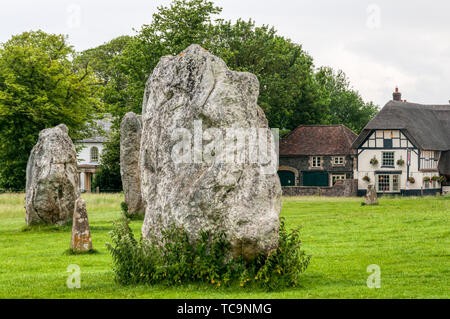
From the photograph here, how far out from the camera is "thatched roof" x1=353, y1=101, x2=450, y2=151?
66875mm

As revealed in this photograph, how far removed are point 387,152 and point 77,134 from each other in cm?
2845

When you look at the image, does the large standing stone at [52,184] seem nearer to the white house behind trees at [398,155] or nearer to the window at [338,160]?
the white house behind trees at [398,155]

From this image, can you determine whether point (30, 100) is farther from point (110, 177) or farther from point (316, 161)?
point (316, 161)

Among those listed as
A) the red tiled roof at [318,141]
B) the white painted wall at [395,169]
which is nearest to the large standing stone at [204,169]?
the white painted wall at [395,169]

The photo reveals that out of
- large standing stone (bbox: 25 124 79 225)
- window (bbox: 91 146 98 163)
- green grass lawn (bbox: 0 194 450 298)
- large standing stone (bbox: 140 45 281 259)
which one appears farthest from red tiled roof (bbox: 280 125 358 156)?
large standing stone (bbox: 140 45 281 259)

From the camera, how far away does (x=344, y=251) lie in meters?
20.4

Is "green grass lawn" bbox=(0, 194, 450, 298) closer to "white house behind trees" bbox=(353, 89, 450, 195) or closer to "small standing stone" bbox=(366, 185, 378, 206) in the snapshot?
"small standing stone" bbox=(366, 185, 378, 206)

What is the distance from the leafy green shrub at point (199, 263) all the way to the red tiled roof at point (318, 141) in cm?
5854

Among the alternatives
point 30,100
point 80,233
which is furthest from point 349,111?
point 80,233

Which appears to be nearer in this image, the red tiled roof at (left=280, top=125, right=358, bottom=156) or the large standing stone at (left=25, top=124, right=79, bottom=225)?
the large standing stone at (left=25, top=124, right=79, bottom=225)

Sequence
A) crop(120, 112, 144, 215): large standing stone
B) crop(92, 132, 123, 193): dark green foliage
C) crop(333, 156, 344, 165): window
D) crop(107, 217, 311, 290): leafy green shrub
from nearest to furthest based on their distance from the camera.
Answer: crop(107, 217, 311, 290): leafy green shrub
crop(120, 112, 144, 215): large standing stone
crop(92, 132, 123, 193): dark green foliage
crop(333, 156, 344, 165): window

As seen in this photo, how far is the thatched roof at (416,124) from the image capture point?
66.9m

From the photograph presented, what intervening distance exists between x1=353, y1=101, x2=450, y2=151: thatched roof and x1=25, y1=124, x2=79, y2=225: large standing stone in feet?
142

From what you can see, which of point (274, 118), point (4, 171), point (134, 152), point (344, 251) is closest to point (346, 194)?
point (274, 118)
